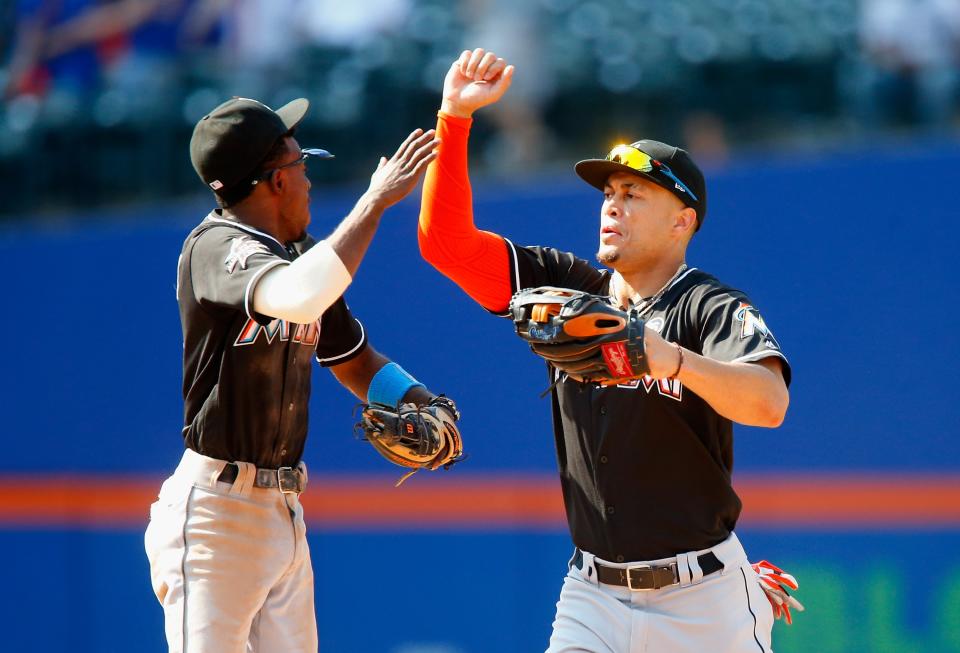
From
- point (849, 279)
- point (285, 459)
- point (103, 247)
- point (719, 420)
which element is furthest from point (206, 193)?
point (719, 420)

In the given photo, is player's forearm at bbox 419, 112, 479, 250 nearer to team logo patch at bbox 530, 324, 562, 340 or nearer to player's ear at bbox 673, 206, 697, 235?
player's ear at bbox 673, 206, 697, 235

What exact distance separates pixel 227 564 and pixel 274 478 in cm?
28

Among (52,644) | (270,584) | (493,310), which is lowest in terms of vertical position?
(52,644)

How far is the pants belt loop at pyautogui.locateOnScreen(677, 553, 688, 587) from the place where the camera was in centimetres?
337

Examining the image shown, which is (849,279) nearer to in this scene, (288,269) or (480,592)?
(480,592)

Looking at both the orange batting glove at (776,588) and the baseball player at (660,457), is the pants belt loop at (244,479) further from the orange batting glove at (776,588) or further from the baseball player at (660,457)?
the orange batting glove at (776,588)

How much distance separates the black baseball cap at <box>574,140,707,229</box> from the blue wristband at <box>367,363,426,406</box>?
0.87 m

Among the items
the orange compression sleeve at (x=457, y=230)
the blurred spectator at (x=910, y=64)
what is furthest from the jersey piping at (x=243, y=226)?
the blurred spectator at (x=910, y=64)

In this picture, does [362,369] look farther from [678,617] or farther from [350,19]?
[350,19]

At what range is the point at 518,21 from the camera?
731 cm

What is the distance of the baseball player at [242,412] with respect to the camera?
344 cm

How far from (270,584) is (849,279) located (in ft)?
11.7

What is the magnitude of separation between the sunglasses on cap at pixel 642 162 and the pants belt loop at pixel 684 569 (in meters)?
1.04

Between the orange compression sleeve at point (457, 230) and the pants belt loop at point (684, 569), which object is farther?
the orange compression sleeve at point (457, 230)
